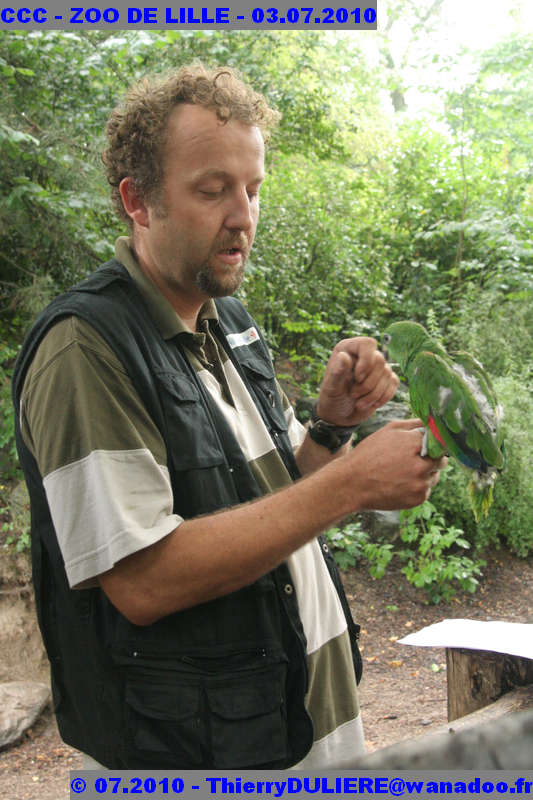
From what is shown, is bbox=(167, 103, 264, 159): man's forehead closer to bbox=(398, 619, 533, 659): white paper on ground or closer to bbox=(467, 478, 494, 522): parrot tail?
bbox=(467, 478, 494, 522): parrot tail

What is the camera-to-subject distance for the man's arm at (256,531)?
53.1 inches

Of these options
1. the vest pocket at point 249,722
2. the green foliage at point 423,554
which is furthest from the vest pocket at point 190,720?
the green foliage at point 423,554

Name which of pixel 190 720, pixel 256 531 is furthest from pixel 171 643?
pixel 256 531

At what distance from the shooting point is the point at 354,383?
6.35 ft

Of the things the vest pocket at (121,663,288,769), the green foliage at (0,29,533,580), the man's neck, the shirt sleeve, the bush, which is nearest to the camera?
the shirt sleeve

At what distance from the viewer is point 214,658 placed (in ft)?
4.82

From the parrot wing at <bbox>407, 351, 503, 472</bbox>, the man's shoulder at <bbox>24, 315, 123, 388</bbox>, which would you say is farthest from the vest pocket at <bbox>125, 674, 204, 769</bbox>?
the parrot wing at <bbox>407, 351, 503, 472</bbox>

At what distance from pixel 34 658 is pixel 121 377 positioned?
391cm

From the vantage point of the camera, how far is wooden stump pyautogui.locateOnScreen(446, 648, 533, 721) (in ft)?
6.52

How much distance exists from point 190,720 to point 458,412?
0.87 meters

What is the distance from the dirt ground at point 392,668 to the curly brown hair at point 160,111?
10.8ft

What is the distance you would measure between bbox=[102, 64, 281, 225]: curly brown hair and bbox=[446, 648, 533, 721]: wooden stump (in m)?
1.59

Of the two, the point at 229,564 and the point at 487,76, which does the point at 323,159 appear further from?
the point at 229,564

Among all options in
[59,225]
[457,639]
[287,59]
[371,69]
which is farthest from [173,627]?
[371,69]
